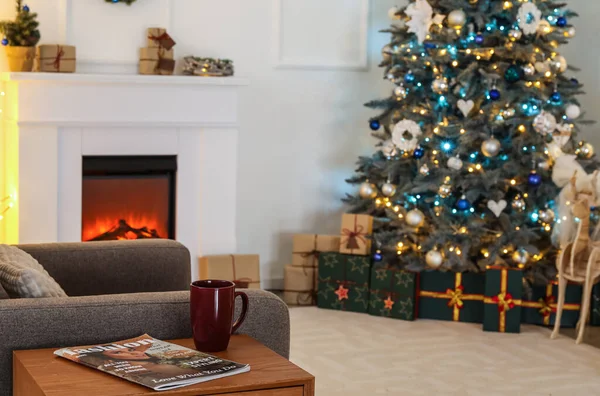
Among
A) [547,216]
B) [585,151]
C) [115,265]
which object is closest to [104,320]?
[115,265]

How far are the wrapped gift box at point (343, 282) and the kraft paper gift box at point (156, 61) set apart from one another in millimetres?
1353

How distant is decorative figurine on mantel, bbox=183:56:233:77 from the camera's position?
4.90 metres

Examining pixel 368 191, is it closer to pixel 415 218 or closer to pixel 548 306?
pixel 415 218

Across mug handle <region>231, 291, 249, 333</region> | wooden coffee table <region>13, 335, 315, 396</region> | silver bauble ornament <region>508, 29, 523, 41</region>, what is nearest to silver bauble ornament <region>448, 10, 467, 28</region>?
silver bauble ornament <region>508, 29, 523, 41</region>

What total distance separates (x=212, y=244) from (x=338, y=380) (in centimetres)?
159

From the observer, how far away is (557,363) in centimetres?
408

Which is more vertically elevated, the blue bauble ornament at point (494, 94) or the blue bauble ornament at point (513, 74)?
the blue bauble ornament at point (513, 74)

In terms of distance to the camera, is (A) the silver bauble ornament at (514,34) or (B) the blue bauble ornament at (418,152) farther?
(B) the blue bauble ornament at (418,152)

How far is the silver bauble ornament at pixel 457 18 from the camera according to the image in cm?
466

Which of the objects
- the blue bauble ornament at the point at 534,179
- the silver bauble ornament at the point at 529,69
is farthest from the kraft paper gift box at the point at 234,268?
the silver bauble ornament at the point at 529,69

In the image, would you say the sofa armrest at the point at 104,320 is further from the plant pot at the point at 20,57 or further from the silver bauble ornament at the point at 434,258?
the plant pot at the point at 20,57

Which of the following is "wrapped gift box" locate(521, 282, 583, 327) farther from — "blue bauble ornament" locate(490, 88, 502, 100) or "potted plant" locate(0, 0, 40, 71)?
"potted plant" locate(0, 0, 40, 71)

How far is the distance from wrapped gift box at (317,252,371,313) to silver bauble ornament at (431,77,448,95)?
100 cm

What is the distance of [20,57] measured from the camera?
4.55 metres
